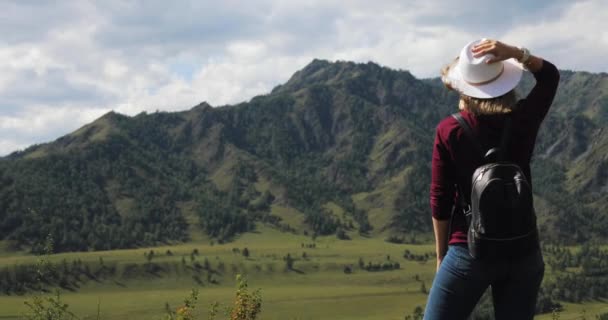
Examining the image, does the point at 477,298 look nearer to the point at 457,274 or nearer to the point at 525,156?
the point at 457,274

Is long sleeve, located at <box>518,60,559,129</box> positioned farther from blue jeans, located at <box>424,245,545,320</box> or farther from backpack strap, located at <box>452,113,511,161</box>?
blue jeans, located at <box>424,245,545,320</box>

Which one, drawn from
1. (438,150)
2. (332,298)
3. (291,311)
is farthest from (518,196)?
(332,298)

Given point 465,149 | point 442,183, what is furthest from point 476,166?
point 442,183

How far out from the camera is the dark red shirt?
6246mm

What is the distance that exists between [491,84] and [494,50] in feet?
1.12

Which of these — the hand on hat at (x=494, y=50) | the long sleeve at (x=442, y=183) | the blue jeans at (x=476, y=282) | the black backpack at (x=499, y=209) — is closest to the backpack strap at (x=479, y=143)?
the black backpack at (x=499, y=209)

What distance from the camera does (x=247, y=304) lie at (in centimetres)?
1027

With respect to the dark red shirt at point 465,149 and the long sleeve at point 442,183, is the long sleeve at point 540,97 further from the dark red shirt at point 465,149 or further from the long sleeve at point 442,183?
the long sleeve at point 442,183

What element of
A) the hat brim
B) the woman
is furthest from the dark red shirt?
the hat brim

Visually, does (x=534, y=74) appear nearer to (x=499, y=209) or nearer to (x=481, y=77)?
(x=481, y=77)

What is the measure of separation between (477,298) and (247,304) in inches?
191

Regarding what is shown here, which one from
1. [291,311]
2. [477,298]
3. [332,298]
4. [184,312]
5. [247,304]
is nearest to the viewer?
[477,298]

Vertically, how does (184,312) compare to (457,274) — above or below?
below

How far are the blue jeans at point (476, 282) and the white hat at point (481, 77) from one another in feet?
5.19
